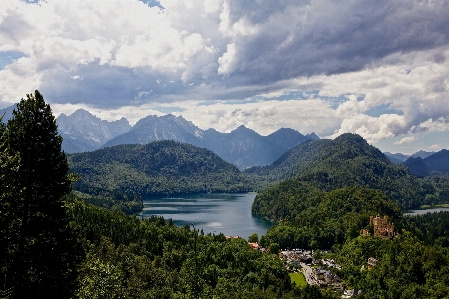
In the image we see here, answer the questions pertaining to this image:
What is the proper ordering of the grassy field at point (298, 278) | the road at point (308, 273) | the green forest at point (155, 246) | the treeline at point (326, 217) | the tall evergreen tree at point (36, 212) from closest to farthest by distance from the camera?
the tall evergreen tree at point (36, 212), the green forest at point (155, 246), the grassy field at point (298, 278), the road at point (308, 273), the treeline at point (326, 217)

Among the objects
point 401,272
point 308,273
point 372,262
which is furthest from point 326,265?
point 401,272

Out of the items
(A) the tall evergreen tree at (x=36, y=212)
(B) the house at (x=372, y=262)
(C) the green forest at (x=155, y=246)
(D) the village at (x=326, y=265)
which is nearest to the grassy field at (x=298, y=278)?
(D) the village at (x=326, y=265)

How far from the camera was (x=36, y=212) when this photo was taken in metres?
17.9

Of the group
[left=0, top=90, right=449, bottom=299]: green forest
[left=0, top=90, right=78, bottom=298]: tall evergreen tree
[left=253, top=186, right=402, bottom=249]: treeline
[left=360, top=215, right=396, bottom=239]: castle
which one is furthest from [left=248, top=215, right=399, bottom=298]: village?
[left=0, top=90, right=78, bottom=298]: tall evergreen tree

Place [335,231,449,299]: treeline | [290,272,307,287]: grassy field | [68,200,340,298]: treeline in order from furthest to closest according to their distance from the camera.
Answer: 1. [290,272,307,287]: grassy field
2. [335,231,449,299]: treeline
3. [68,200,340,298]: treeline

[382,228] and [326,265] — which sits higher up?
[382,228]

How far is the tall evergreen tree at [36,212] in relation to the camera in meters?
16.6

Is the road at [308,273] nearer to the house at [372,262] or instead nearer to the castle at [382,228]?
the house at [372,262]

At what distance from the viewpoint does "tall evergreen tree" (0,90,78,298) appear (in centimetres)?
1656

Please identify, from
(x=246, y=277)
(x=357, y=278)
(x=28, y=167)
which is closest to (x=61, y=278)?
(x=28, y=167)

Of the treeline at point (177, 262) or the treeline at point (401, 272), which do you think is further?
the treeline at point (401, 272)

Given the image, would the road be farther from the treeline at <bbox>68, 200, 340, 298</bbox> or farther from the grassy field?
the treeline at <bbox>68, 200, 340, 298</bbox>

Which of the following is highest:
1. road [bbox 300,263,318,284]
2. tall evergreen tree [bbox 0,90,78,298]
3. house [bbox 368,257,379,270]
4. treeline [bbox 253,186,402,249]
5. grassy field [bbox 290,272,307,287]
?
tall evergreen tree [bbox 0,90,78,298]

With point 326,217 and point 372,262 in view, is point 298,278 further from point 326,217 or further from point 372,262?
point 326,217
